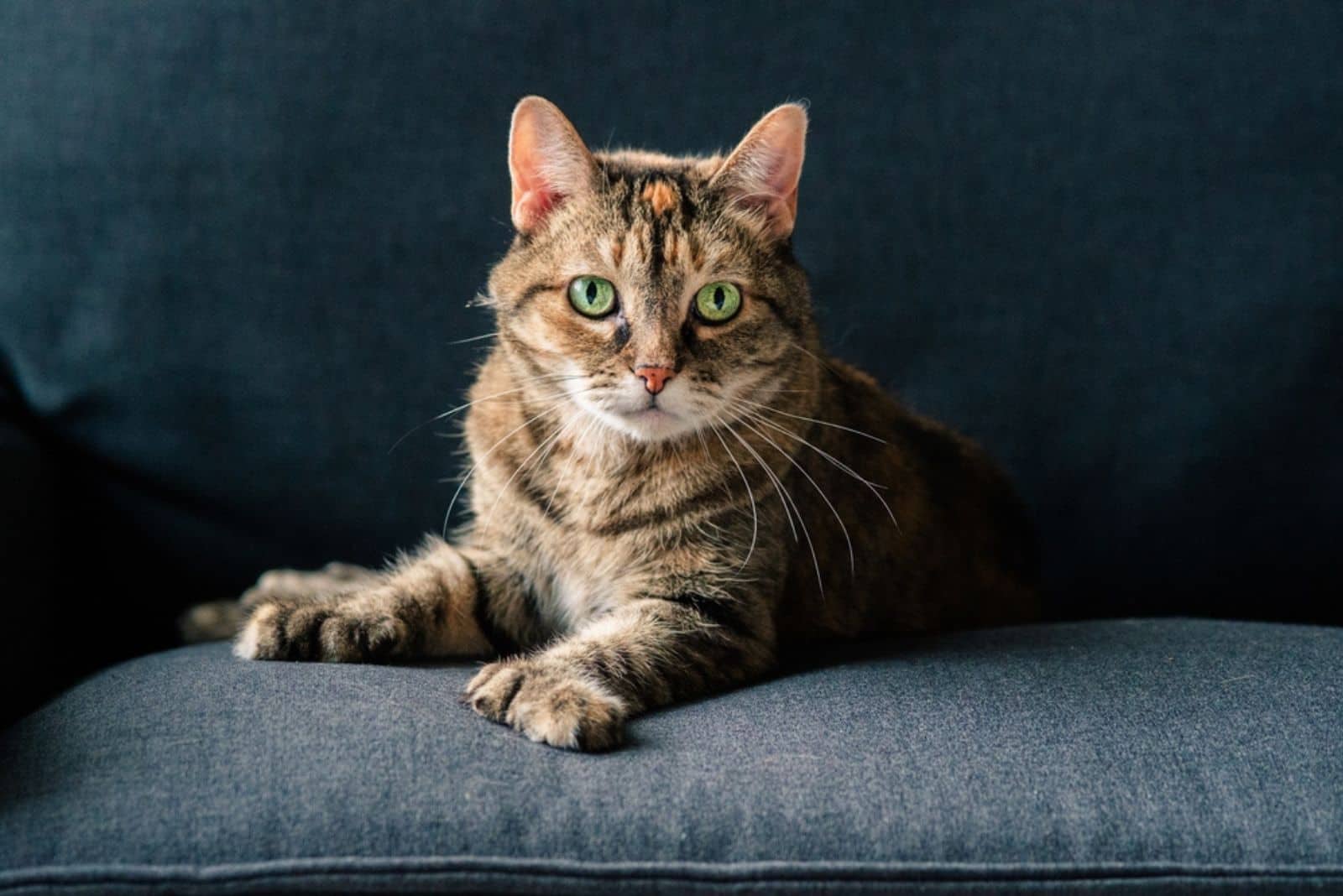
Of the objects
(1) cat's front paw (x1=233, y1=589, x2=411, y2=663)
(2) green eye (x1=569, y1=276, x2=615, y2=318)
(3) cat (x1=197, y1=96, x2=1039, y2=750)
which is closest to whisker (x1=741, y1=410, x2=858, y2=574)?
(3) cat (x1=197, y1=96, x2=1039, y2=750)

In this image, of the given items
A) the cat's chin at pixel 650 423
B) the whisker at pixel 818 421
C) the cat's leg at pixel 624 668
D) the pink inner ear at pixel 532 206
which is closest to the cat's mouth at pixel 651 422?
the cat's chin at pixel 650 423

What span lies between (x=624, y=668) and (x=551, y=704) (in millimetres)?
125

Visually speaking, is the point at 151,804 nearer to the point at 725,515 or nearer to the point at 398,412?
the point at 725,515

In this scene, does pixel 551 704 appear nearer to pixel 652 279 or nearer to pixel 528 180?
pixel 652 279

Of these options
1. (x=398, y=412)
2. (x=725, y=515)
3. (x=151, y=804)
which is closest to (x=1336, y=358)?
(x=725, y=515)

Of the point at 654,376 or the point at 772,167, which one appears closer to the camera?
the point at 654,376

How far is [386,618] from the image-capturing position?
1.46 meters

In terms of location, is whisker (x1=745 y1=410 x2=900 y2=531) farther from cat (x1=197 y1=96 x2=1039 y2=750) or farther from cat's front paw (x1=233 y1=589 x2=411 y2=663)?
cat's front paw (x1=233 y1=589 x2=411 y2=663)

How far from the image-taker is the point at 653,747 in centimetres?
118

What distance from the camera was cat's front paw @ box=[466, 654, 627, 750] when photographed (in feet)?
3.83

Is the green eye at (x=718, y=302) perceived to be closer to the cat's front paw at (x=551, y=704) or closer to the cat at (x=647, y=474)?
the cat at (x=647, y=474)

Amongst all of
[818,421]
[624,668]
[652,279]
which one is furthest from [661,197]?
[624,668]

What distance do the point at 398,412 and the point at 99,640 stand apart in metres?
0.65

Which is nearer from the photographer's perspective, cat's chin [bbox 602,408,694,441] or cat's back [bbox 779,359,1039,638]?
cat's chin [bbox 602,408,694,441]
